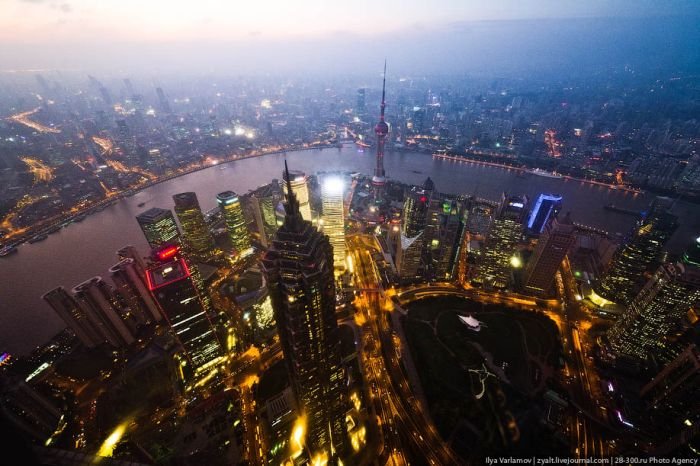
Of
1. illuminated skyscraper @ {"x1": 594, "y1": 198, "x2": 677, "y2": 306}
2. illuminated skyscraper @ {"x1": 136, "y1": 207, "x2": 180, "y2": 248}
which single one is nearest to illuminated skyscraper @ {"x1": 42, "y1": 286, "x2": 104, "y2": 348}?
illuminated skyscraper @ {"x1": 136, "y1": 207, "x2": 180, "y2": 248}

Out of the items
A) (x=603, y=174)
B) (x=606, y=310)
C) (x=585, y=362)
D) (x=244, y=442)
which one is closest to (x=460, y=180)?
(x=603, y=174)

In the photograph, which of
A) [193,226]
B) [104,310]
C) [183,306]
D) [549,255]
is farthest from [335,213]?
[104,310]

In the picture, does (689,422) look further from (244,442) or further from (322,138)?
(322,138)

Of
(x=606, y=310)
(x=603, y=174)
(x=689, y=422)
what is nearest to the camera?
(x=689, y=422)

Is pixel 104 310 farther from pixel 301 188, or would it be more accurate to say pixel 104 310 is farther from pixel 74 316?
pixel 301 188

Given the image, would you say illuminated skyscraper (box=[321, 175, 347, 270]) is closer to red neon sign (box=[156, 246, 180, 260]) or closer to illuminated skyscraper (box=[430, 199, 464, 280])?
illuminated skyscraper (box=[430, 199, 464, 280])

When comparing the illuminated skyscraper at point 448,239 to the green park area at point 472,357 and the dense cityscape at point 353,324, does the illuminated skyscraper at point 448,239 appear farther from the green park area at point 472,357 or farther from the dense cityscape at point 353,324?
the green park area at point 472,357
